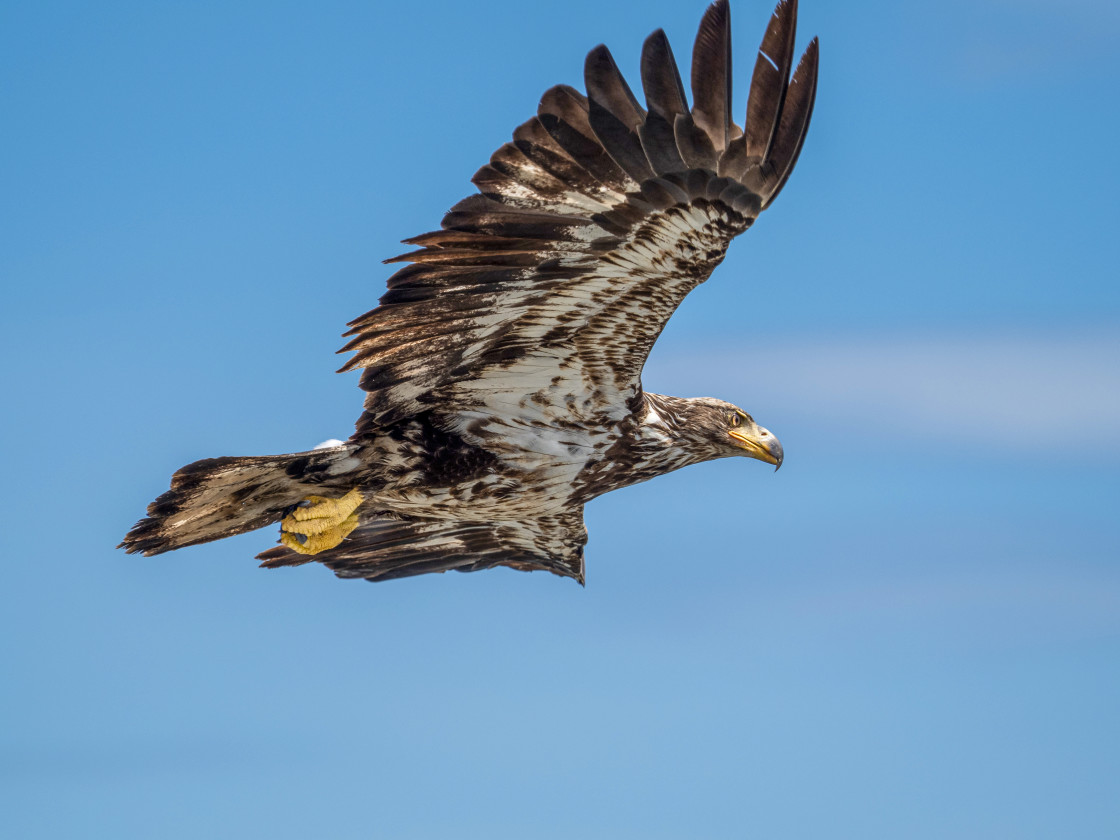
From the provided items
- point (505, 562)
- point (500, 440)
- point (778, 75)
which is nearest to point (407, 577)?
point (505, 562)

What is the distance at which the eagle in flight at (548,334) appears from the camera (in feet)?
21.1

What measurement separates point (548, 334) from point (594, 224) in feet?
3.27

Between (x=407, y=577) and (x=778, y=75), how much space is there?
16.8 feet

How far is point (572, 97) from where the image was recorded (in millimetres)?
6359

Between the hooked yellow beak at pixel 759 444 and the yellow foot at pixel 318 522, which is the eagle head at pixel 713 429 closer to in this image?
the hooked yellow beak at pixel 759 444

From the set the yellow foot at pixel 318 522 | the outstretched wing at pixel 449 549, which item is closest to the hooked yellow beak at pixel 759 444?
the outstretched wing at pixel 449 549

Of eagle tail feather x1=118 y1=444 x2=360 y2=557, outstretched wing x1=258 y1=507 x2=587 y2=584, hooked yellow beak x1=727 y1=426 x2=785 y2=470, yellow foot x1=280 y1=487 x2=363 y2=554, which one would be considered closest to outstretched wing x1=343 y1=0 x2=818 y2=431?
eagle tail feather x1=118 y1=444 x2=360 y2=557

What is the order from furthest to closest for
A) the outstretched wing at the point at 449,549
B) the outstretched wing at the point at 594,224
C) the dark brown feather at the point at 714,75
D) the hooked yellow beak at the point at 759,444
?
1. the outstretched wing at the point at 449,549
2. the hooked yellow beak at the point at 759,444
3. the outstretched wing at the point at 594,224
4. the dark brown feather at the point at 714,75

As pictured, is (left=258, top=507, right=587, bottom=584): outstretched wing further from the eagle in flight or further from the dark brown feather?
the dark brown feather

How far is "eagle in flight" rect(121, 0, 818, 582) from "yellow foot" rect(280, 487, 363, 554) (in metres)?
0.01

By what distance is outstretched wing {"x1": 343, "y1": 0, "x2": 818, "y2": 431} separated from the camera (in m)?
6.38

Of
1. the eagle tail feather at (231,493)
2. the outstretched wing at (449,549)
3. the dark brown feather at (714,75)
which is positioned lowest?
the eagle tail feather at (231,493)

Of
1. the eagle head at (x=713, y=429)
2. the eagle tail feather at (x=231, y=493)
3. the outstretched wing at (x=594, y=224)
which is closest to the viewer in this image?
the outstretched wing at (x=594, y=224)

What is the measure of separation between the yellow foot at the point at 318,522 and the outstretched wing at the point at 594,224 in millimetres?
939
